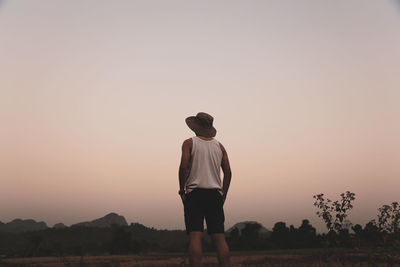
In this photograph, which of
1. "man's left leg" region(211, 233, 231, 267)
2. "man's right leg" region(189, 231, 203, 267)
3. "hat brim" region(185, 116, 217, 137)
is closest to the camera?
"man's right leg" region(189, 231, 203, 267)

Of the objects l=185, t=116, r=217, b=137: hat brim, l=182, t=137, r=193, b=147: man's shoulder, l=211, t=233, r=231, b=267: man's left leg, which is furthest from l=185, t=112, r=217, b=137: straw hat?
l=211, t=233, r=231, b=267: man's left leg

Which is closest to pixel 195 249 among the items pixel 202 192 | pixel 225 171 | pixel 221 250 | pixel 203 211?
pixel 221 250

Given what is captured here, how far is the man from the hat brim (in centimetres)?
14

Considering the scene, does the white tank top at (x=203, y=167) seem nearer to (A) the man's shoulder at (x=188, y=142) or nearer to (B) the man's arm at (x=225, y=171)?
(A) the man's shoulder at (x=188, y=142)

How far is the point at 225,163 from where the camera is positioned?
5.88 metres

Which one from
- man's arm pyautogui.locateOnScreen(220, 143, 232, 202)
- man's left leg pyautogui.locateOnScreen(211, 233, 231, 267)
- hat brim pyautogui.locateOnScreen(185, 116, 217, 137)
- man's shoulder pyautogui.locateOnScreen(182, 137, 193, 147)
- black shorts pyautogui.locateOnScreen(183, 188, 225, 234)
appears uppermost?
hat brim pyautogui.locateOnScreen(185, 116, 217, 137)

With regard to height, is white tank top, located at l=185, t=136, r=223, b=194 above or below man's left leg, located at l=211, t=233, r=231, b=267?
above

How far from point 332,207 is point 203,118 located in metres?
5.57

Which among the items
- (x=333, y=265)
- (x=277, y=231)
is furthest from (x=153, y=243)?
(x=333, y=265)

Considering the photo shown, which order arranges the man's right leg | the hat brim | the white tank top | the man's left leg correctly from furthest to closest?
the hat brim < the white tank top < the man's left leg < the man's right leg

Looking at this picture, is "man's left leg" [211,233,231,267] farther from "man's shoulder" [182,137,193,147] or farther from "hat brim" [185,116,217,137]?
"hat brim" [185,116,217,137]

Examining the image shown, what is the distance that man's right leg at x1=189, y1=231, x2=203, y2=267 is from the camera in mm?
5070

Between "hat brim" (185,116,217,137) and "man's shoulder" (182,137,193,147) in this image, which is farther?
"hat brim" (185,116,217,137)

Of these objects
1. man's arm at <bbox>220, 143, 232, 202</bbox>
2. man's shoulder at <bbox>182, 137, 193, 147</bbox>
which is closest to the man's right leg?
man's arm at <bbox>220, 143, 232, 202</bbox>
